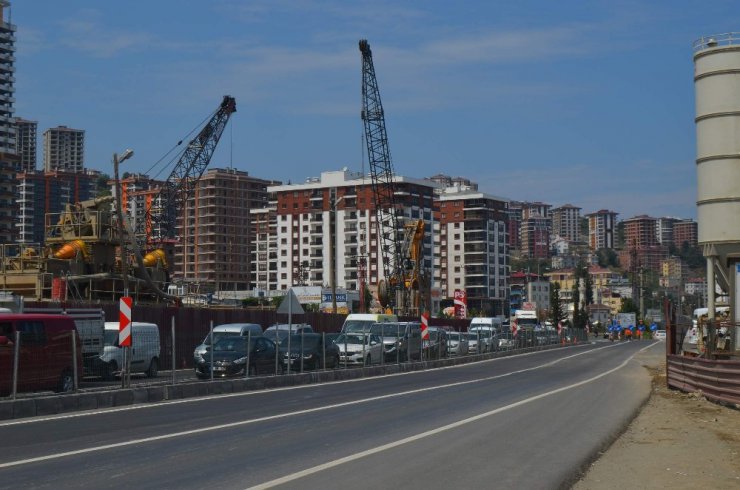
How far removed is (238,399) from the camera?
23.7 meters

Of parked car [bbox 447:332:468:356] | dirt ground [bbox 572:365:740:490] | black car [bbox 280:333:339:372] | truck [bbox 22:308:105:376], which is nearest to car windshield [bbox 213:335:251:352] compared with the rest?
black car [bbox 280:333:339:372]

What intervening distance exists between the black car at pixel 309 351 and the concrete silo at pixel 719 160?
508 inches

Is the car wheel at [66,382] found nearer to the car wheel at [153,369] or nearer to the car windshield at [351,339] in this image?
the car wheel at [153,369]

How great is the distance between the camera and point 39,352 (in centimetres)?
2125

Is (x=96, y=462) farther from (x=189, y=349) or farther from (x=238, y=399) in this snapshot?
(x=189, y=349)

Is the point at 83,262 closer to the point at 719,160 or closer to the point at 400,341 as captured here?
the point at 400,341

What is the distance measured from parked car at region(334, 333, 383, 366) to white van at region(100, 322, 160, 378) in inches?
312

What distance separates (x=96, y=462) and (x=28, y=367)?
942cm

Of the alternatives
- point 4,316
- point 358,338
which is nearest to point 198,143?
point 358,338

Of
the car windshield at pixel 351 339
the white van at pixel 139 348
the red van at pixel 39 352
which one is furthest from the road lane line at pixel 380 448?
the car windshield at pixel 351 339

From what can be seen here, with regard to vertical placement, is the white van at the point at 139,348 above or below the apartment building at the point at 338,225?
below

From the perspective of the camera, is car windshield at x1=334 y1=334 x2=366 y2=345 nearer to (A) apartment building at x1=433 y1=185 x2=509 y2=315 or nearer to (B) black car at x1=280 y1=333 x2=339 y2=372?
(B) black car at x1=280 y1=333 x2=339 y2=372

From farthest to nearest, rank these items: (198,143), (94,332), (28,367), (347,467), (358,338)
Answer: (198,143)
(358,338)
(94,332)
(28,367)
(347,467)

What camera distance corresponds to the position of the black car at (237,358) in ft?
93.3
